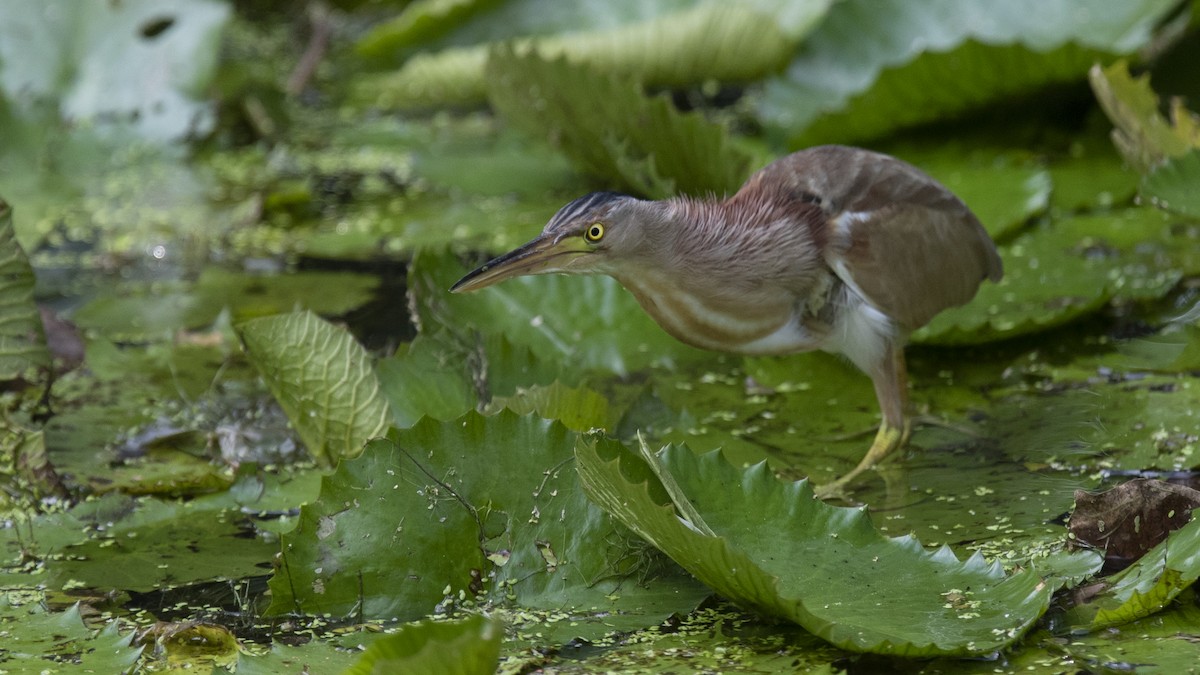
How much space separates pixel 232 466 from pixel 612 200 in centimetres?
105

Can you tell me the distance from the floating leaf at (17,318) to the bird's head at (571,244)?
1023 mm

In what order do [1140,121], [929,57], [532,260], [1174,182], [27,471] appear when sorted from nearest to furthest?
[532,260], [27,471], [1174,182], [1140,121], [929,57]

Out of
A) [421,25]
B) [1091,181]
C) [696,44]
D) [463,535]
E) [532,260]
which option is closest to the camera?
[463,535]

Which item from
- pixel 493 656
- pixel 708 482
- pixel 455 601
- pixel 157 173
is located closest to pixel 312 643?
pixel 455 601

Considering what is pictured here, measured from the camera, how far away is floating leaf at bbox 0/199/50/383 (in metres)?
3.19

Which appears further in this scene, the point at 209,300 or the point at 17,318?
the point at 209,300

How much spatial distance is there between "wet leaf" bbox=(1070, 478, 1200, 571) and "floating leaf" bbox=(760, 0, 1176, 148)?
7.40 ft

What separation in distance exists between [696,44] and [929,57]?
1.41 m

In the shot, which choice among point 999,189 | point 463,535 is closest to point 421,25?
point 999,189

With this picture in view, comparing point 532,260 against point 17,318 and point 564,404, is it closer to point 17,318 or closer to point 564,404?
point 564,404

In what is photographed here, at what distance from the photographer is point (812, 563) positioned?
255cm

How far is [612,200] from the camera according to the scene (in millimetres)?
2992

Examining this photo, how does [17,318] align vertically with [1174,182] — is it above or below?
below

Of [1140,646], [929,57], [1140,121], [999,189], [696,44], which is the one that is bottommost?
[1140,646]
